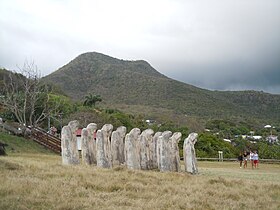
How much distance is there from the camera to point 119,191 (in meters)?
13.7

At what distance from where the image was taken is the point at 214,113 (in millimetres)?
86250

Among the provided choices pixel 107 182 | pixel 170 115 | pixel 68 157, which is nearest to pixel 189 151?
pixel 68 157

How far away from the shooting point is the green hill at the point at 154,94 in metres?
87.4

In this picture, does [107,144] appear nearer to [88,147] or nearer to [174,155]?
[88,147]

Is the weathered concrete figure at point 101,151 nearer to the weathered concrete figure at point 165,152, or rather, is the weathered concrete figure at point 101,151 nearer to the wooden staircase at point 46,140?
the weathered concrete figure at point 165,152

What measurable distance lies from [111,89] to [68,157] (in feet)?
232

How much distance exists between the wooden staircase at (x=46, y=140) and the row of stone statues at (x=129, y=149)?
46.5ft

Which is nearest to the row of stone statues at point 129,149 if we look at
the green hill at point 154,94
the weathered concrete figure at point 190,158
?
the weathered concrete figure at point 190,158

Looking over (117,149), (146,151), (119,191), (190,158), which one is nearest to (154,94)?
(117,149)

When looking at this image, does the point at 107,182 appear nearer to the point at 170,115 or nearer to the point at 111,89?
the point at 170,115

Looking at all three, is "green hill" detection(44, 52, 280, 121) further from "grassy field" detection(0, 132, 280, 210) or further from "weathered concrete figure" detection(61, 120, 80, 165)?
"grassy field" detection(0, 132, 280, 210)

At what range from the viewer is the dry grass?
11.4m

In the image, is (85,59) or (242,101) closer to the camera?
(242,101)

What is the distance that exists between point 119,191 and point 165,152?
915 centimetres
